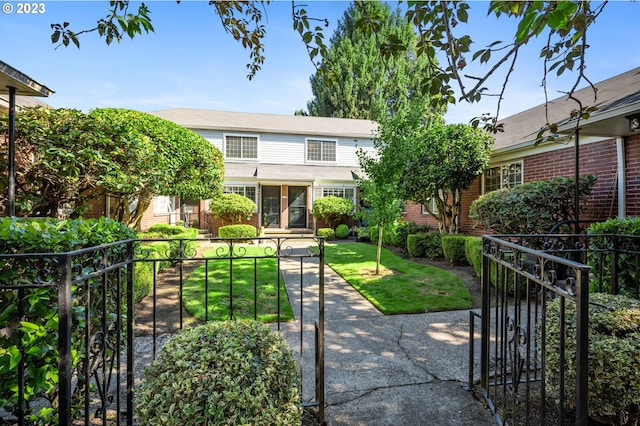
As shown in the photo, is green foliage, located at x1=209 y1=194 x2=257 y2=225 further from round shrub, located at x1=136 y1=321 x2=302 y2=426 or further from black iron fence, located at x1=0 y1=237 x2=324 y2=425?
round shrub, located at x1=136 y1=321 x2=302 y2=426

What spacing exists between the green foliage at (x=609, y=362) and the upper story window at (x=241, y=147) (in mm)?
18538

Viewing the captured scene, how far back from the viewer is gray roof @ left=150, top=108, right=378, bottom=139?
18.7 meters

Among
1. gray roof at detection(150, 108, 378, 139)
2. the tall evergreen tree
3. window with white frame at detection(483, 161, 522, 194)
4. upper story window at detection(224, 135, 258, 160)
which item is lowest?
window with white frame at detection(483, 161, 522, 194)

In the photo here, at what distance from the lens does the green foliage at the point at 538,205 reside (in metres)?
6.67

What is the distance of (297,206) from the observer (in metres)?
19.1

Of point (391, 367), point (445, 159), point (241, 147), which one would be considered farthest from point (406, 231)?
point (241, 147)

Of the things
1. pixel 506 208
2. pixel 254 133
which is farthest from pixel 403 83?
pixel 506 208

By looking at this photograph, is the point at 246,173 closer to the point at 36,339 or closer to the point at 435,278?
the point at 435,278

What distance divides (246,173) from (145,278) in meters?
12.8

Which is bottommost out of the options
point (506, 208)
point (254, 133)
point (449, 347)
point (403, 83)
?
point (449, 347)

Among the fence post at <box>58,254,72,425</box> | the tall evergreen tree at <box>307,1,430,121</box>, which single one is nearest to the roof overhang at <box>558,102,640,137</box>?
the fence post at <box>58,254,72,425</box>

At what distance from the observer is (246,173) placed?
18031mm

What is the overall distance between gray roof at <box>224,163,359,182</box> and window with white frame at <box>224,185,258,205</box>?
64 centimetres

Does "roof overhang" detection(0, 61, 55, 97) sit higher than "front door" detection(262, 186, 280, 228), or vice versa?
"roof overhang" detection(0, 61, 55, 97)
